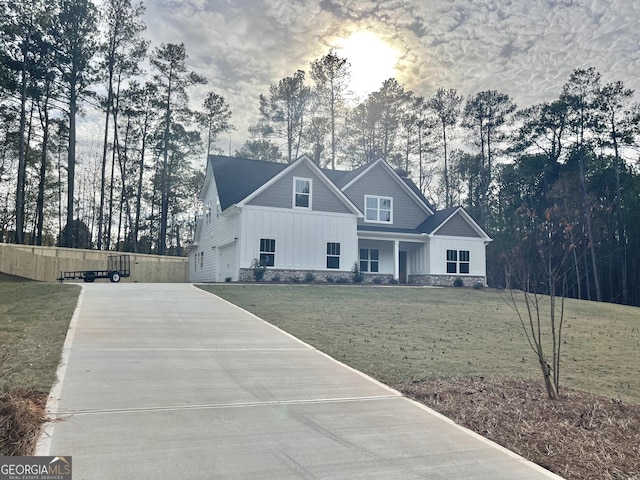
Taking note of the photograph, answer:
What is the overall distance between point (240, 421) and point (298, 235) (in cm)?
1791

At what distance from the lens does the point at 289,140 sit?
3962 cm

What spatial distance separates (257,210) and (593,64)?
24.4 m

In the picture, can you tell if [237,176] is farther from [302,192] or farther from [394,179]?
[394,179]

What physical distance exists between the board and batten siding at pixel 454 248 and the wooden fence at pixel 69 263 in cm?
1708

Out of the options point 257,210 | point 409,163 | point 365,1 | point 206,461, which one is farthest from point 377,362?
point 409,163

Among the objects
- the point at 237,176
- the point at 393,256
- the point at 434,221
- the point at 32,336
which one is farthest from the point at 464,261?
the point at 32,336

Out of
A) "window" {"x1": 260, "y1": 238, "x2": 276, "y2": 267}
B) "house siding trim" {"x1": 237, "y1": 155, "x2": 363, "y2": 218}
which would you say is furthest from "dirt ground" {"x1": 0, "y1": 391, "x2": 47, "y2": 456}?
"window" {"x1": 260, "y1": 238, "x2": 276, "y2": 267}

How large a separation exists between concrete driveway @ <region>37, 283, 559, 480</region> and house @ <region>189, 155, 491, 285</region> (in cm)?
1404

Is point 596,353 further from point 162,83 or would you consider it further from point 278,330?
point 162,83

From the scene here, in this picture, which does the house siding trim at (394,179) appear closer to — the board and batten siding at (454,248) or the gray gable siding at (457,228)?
the gray gable siding at (457,228)

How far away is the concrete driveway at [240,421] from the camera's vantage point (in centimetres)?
339

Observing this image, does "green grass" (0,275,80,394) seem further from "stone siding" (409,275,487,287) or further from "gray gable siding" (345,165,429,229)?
"stone siding" (409,275,487,287)

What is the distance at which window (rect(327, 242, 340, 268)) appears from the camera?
2273cm

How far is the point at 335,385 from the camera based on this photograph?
5.65 metres
